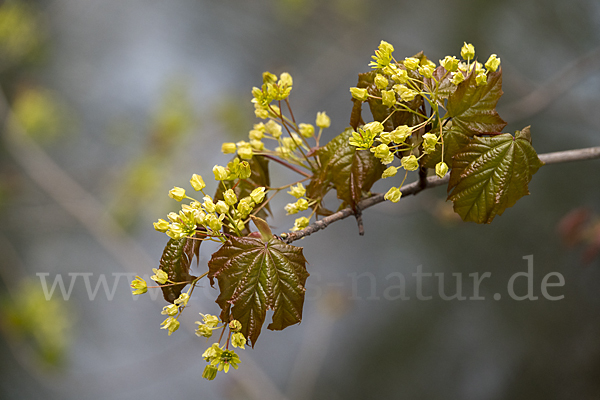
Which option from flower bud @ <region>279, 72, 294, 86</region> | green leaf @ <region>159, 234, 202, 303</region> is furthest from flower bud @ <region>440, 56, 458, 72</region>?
green leaf @ <region>159, 234, 202, 303</region>

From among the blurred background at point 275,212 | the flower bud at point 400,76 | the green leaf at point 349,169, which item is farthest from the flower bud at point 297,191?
the blurred background at point 275,212

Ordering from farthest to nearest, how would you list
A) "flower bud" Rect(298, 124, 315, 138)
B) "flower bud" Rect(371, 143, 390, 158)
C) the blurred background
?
the blurred background < "flower bud" Rect(298, 124, 315, 138) < "flower bud" Rect(371, 143, 390, 158)

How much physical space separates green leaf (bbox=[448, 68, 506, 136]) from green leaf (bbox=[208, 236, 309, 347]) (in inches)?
5.7

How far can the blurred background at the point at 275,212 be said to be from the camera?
1162 mm

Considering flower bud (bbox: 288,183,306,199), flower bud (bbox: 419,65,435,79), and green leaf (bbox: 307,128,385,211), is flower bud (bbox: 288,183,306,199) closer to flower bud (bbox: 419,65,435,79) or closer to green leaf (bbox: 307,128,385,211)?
green leaf (bbox: 307,128,385,211)

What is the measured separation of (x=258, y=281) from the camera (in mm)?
277

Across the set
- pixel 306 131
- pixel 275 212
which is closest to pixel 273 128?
pixel 306 131

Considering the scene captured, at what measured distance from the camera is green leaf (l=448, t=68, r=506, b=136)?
273 millimetres

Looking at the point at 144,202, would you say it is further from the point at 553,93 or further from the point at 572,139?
Result: the point at 572,139

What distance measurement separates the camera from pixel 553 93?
1.04 metres

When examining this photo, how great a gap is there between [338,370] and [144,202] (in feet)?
2.87

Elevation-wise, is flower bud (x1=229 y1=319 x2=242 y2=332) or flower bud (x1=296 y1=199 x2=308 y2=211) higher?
flower bud (x1=296 y1=199 x2=308 y2=211)

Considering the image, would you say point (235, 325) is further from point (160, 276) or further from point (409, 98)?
point (409, 98)

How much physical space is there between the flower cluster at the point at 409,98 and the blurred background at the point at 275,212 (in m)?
0.80
